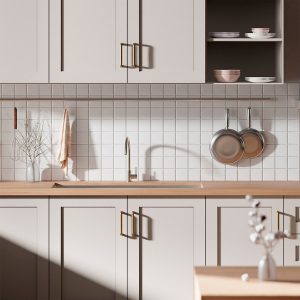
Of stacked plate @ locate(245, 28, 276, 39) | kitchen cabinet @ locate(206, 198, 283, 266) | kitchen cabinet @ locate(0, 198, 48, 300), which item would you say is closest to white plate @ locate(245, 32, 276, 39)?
stacked plate @ locate(245, 28, 276, 39)

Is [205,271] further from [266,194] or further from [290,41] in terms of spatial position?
[290,41]

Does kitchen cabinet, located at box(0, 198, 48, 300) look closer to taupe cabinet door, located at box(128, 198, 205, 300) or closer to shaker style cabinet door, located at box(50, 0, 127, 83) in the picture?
taupe cabinet door, located at box(128, 198, 205, 300)

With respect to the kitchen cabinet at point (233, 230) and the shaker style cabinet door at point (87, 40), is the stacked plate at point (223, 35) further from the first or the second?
the kitchen cabinet at point (233, 230)

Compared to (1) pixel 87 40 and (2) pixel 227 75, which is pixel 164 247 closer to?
(2) pixel 227 75

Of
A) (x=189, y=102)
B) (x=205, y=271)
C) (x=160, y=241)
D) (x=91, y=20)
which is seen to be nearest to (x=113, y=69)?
(x=91, y=20)

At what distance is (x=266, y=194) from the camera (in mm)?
4141

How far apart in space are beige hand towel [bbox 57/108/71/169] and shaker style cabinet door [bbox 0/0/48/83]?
0.47 m

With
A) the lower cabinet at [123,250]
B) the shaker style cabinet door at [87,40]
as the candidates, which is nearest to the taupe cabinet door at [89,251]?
the lower cabinet at [123,250]

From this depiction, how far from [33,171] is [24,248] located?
643 millimetres

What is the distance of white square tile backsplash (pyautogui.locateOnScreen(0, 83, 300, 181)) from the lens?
4719 mm

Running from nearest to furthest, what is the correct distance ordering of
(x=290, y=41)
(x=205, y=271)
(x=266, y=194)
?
(x=205, y=271)
(x=266, y=194)
(x=290, y=41)

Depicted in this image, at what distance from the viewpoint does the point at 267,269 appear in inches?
107

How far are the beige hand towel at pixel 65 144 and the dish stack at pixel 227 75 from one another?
105cm

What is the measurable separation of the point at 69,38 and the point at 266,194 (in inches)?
60.5
